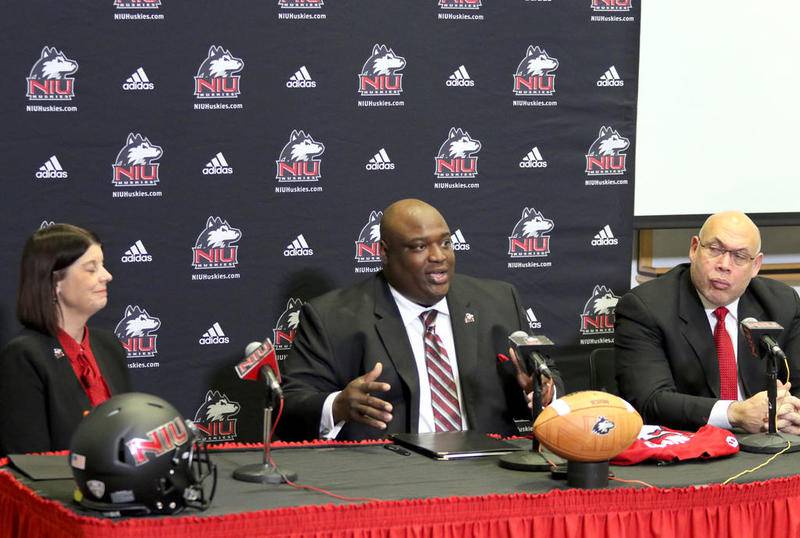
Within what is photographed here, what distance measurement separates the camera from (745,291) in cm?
462

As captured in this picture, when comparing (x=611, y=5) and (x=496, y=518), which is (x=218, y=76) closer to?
(x=611, y=5)

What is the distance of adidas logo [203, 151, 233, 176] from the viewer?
193 inches

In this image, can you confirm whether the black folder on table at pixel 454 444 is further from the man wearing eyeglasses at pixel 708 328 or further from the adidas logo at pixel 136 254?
the adidas logo at pixel 136 254

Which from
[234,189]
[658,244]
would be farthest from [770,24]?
[234,189]

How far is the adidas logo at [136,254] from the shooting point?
15.9ft

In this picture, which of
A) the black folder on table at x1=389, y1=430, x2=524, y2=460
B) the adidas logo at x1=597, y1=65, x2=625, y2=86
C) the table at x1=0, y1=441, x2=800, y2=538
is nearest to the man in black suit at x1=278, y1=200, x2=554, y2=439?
the black folder on table at x1=389, y1=430, x2=524, y2=460

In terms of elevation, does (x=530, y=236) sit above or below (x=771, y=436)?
above

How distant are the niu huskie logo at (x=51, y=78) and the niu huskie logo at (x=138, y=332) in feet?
3.02

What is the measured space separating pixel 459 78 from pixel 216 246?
134 centimetres

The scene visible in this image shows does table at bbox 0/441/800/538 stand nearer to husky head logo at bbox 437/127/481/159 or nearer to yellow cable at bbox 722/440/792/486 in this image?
yellow cable at bbox 722/440/792/486

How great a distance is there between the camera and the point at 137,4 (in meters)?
4.76

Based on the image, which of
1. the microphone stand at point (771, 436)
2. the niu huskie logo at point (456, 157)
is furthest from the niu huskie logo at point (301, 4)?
the microphone stand at point (771, 436)

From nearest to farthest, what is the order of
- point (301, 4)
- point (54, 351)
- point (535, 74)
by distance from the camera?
1. point (54, 351)
2. point (301, 4)
3. point (535, 74)

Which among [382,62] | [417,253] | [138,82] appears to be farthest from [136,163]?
[417,253]
